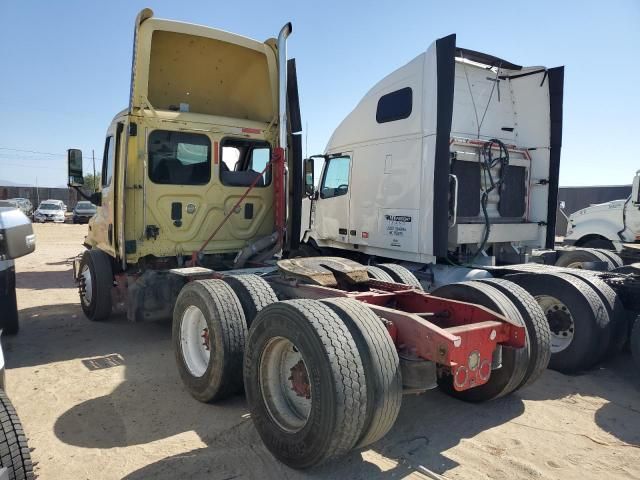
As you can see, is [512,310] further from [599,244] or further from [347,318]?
[599,244]

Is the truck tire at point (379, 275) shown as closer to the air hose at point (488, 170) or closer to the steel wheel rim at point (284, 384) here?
the steel wheel rim at point (284, 384)

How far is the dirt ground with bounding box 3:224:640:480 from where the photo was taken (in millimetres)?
3195

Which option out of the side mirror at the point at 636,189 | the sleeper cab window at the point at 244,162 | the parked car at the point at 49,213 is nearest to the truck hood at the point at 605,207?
the side mirror at the point at 636,189

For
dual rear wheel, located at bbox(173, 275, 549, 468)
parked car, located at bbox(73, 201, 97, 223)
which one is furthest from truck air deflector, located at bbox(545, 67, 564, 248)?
parked car, located at bbox(73, 201, 97, 223)

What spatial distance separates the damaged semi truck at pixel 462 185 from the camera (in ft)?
18.3

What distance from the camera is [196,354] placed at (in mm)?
4598

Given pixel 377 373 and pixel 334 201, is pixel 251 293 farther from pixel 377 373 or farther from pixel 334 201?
pixel 334 201

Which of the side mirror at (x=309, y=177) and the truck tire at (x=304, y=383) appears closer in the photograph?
the truck tire at (x=304, y=383)

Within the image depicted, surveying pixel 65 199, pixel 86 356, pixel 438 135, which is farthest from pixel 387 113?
pixel 65 199

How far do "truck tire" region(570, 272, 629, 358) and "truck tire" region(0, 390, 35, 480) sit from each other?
520 centimetres

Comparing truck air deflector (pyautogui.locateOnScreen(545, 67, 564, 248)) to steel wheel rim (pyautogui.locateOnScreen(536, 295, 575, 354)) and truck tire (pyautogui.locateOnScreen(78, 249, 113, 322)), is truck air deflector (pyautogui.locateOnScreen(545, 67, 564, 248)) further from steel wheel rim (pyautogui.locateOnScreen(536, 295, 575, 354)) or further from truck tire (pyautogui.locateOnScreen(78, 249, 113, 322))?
truck tire (pyautogui.locateOnScreen(78, 249, 113, 322))

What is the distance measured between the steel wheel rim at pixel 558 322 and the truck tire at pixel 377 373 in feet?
10.4

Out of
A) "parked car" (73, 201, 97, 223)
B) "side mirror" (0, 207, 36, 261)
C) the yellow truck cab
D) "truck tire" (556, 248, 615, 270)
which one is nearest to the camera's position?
"side mirror" (0, 207, 36, 261)

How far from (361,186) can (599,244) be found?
21.7 ft
